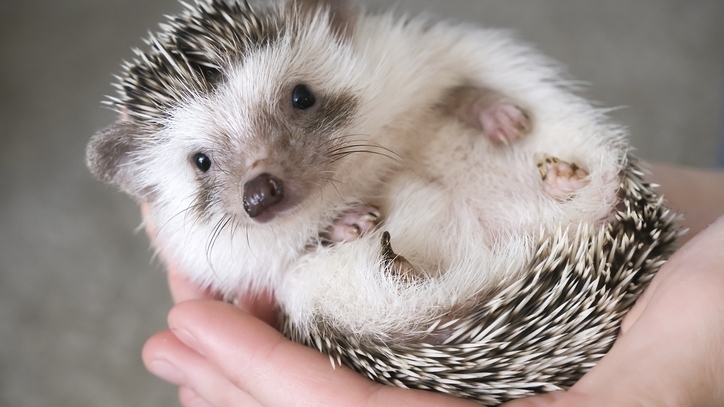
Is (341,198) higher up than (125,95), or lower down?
lower down

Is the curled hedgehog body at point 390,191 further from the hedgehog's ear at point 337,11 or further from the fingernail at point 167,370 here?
the fingernail at point 167,370

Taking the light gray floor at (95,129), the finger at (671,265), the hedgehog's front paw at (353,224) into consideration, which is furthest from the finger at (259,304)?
the light gray floor at (95,129)

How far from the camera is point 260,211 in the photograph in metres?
1.26

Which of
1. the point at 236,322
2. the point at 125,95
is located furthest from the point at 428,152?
the point at 125,95

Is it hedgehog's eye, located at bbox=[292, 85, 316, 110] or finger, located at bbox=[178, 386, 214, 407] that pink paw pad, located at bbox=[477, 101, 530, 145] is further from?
finger, located at bbox=[178, 386, 214, 407]

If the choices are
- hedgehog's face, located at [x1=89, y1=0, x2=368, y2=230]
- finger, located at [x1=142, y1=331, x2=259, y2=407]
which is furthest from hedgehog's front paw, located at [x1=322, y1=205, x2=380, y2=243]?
finger, located at [x1=142, y1=331, x2=259, y2=407]

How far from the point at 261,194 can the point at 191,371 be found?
25.7 inches

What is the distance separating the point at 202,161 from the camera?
1.45 metres

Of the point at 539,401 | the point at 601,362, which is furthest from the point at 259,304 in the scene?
the point at 601,362

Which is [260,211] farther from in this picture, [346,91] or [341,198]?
[346,91]

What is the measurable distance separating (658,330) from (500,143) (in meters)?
0.64

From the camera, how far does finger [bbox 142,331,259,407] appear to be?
4.99ft

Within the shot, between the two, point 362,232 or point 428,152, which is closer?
point 362,232

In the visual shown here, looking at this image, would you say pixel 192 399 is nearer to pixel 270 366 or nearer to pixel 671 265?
pixel 270 366
